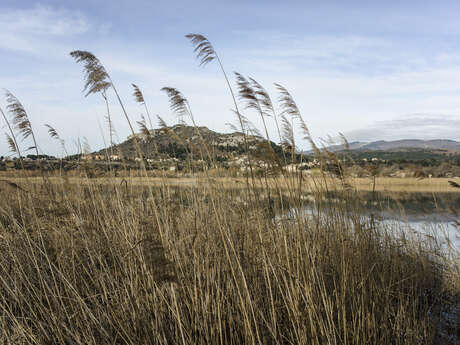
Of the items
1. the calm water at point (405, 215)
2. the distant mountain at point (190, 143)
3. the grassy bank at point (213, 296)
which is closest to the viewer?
the grassy bank at point (213, 296)

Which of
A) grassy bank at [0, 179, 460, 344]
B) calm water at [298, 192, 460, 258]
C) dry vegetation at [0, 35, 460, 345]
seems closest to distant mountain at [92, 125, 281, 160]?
dry vegetation at [0, 35, 460, 345]

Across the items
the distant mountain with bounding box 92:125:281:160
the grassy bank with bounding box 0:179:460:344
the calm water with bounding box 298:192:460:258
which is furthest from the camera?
the calm water with bounding box 298:192:460:258

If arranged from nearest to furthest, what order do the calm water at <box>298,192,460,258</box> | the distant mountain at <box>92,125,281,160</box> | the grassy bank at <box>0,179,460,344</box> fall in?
1. the grassy bank at <box>0,179,460,344</box>
2. the distant mountain at <box>92,125,281,160</box>
3. the calm water at <box>298,192,460,258</box>

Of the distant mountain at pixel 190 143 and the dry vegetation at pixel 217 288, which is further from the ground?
the distant mountain at pixel 190 143

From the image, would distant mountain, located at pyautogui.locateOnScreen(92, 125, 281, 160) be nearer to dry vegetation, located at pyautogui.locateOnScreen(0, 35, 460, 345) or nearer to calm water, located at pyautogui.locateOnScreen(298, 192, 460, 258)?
dry vegetation, located at pyautogui.locateOnScreen(0, 35, 460, 345)

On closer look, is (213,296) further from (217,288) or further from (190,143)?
(190,143)

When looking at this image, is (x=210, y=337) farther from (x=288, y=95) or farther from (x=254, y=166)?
(x=288, y=95)

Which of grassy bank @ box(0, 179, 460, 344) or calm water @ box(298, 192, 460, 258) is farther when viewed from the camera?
calm water @ box(298, 192, 460, 258)

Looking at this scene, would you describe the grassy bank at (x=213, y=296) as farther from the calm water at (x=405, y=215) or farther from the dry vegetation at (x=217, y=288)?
the calm water at (x=405, y=215)

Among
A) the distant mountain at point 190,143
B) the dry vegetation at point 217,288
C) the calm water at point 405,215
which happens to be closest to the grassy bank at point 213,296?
the dry vegetation at point 217,288

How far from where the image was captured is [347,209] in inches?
125

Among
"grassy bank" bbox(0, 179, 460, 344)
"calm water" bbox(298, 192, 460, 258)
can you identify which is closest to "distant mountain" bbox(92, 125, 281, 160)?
"grassy bank" bbox(0, 179, 460, 344)

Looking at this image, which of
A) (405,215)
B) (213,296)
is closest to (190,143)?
(213,296)

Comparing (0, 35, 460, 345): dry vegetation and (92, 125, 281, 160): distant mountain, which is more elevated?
(92, 125, 281, 160): distant mountain
